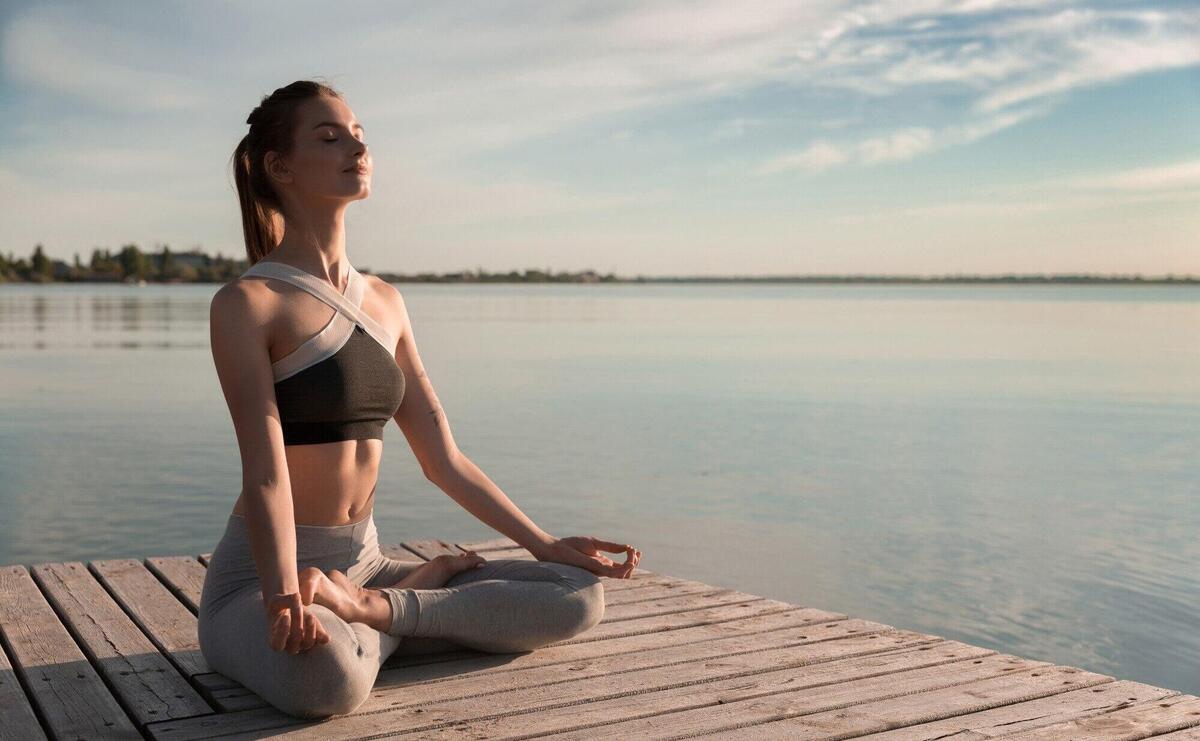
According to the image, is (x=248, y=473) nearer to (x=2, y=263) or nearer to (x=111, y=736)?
(x=111, y=736)

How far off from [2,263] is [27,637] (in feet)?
401

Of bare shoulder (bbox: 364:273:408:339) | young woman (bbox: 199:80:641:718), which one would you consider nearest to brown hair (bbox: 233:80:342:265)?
young woman (bbox: 199:80:641:718)

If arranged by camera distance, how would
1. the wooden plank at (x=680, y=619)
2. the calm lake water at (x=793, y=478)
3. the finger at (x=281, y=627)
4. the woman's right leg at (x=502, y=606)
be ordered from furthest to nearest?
the calm lake water at (x=793, y=478) → the wooden plank at (x=680, y=619) → the woman's right leg at (x=502, y=606) → the finger at (x=281, y=627)

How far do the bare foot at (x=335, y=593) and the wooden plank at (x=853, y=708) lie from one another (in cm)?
79

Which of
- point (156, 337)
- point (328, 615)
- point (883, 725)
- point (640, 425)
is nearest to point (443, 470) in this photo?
point (328, 615)

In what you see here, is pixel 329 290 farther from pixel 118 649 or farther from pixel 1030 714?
pixel 1030 714

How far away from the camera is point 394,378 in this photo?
372 centimetres

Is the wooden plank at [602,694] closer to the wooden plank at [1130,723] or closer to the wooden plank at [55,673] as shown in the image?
the wooden plank at [55,673]

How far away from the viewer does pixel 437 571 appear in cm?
398

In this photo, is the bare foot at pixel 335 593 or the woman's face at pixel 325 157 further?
the woman's face at pixel 325 157

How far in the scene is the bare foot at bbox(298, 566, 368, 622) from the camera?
3328 mm

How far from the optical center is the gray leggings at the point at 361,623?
3.26 m

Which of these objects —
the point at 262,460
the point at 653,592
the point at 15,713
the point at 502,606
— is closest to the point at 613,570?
the point at 502,606

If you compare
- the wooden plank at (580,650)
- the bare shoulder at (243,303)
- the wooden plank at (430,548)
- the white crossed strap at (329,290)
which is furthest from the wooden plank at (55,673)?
the wooden plank at (430,548)
